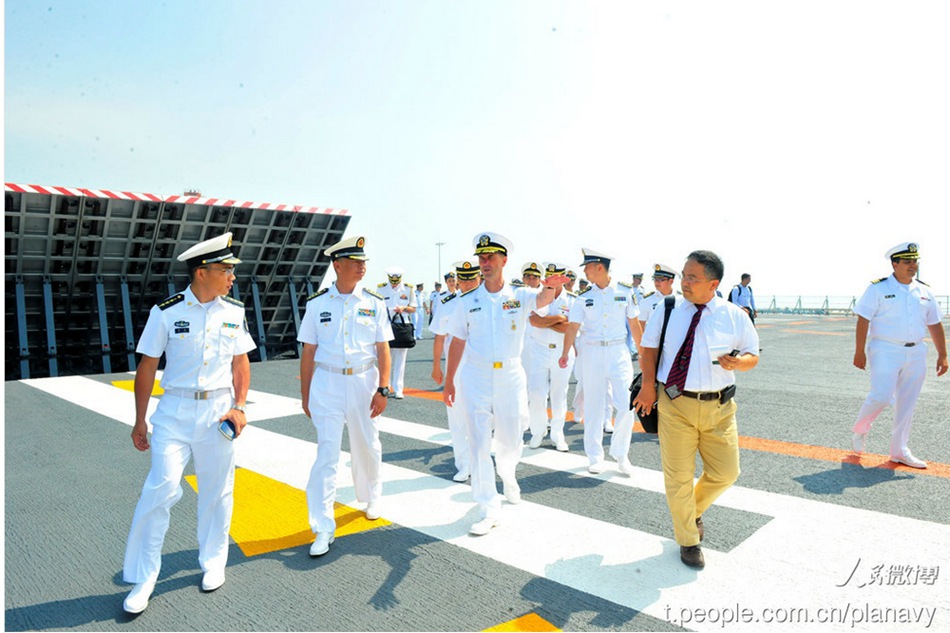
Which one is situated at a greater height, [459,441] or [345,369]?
[345,369]

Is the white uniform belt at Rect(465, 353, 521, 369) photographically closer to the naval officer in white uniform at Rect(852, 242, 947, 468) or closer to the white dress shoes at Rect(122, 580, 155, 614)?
the white dress shoes at Rect(122, 580, 155, 614)

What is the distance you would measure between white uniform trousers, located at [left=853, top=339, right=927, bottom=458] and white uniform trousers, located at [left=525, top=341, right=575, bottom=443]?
2.97 meters

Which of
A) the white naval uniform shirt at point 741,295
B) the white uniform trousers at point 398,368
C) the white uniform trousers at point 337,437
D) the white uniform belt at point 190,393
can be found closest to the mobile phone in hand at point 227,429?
the white uniform belt at point 190,393

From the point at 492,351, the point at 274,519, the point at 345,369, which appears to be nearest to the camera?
the point at 345,369

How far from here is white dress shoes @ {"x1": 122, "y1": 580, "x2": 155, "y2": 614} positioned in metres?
3.11

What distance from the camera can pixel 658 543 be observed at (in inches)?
154

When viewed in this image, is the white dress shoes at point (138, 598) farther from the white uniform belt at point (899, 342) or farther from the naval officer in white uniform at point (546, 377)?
the white uniform belt at point (899, 342)

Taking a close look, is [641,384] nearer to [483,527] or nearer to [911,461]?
[483,527]

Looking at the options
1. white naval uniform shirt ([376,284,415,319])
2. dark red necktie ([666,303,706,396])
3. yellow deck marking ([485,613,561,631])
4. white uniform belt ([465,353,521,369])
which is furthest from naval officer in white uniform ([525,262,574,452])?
white naval uniform shirt ([376,284,415,319])

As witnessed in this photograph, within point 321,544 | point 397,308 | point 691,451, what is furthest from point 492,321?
point 397,308

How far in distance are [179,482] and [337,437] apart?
3.62 ft

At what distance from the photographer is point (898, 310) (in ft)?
18.9

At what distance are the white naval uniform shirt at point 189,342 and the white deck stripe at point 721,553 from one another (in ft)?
5.90

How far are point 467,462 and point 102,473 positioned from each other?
341 cm
